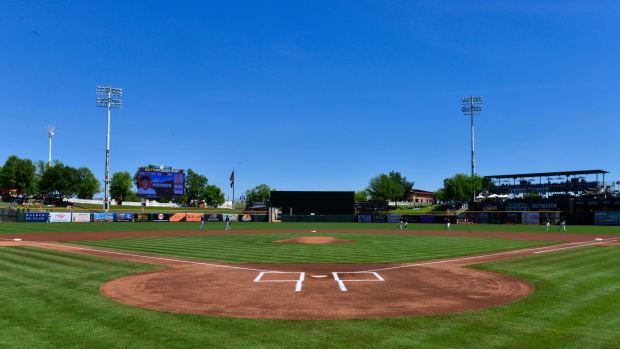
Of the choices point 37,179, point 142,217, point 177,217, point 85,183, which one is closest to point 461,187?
point 177,217

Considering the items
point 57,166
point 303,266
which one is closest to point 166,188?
point 57,166

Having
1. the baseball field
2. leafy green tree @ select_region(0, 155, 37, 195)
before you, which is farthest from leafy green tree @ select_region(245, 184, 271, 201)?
the baseball field

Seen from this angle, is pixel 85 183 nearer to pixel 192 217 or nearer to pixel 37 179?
pixel 37 179

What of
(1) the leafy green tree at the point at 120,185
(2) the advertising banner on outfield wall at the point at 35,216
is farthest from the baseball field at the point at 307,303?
(1) the leafy green tree at the point at 120,185

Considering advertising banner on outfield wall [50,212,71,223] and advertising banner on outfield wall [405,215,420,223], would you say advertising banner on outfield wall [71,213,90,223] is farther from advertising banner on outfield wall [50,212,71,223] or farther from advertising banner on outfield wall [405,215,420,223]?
advertising banner on outfield wall [405,215,420,223]

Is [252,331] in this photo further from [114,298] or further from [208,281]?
[208,281]

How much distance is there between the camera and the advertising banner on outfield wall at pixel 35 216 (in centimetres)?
5734

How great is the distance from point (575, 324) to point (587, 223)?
64.0 m

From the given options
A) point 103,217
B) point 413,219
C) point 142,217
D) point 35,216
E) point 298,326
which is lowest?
point 413,219

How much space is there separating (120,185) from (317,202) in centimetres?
7446

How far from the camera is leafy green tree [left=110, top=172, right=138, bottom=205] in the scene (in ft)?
409

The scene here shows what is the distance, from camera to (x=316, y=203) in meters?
83.2

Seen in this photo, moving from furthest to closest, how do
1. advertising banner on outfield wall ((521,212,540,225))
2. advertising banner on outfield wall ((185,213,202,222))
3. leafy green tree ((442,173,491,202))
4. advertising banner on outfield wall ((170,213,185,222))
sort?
leafy green tree ((442,173,491,202)) → advertising banner on outfield wall ((185,213,202,222)) → advertising banner on outfield wall ((170,213,185,222)) → advertising banner on outfield wall ((521,212,540,225))

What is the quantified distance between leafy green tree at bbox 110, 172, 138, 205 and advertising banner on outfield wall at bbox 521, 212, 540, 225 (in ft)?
363
